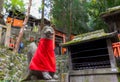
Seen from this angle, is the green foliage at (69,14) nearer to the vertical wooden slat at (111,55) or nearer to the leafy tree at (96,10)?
the leafy tree at (96,10)

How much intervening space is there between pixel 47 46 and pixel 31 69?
578 mm

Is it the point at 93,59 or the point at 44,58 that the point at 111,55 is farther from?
the point at 44,58

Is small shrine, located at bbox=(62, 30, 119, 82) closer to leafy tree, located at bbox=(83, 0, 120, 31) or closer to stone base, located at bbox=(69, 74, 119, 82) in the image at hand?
stone base, located at bbox=(69, 74, 119, 82)

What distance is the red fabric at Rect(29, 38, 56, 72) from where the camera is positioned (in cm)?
410

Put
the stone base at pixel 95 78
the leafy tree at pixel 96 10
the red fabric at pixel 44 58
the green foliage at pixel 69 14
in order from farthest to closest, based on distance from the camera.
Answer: the green foliage at pixel 69 14 < the leafy tree at pixel 96 10 < the stone base at pixel 95 78 < the red fabric at pixel 44 58

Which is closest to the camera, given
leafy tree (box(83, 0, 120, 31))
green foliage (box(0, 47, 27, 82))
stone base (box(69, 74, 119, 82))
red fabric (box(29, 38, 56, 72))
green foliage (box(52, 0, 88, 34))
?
red fabric (box(29, 38, 56, 72))

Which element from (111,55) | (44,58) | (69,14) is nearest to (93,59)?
(111,55)

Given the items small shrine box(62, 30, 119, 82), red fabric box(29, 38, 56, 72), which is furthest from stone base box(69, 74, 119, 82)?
red fabric box(29, 38, 56, 72)

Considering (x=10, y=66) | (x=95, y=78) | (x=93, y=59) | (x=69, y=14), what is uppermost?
(x=69, y=14)

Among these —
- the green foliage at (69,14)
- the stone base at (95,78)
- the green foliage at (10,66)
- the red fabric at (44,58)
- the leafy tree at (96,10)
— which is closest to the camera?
the red fabric at (44,58)

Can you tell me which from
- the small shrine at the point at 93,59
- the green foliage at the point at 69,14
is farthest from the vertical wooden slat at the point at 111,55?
the green foliage at the point at 69,14

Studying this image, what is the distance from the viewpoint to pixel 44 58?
13.6ft

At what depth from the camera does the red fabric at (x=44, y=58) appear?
4.10m

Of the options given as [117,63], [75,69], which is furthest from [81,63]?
[117,63]
